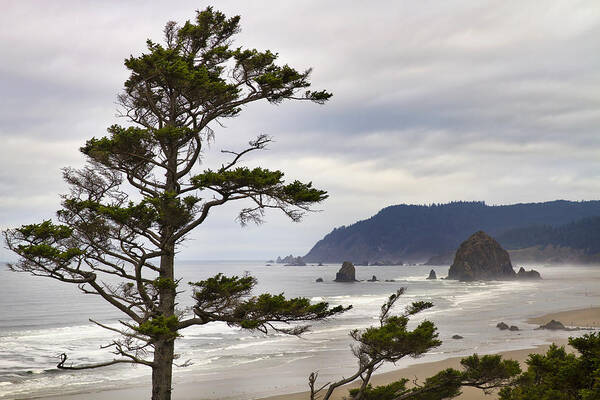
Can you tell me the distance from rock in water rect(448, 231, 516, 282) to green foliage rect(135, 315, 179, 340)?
447 feet

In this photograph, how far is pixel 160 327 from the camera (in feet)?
29.7

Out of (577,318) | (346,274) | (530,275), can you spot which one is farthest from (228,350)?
(530,275)

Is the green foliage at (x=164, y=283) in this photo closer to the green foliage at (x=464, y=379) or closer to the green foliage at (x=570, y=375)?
the green foliage at (x=464, y=379)

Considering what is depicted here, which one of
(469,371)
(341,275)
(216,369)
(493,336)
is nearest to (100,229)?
(469,371)

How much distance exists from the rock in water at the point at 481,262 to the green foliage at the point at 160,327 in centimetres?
13615

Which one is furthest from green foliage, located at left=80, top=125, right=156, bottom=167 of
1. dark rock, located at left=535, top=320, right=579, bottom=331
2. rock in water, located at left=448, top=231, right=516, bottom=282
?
rock in water, located at left=448, top=231, right=516, bottom=282

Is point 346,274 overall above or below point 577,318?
above

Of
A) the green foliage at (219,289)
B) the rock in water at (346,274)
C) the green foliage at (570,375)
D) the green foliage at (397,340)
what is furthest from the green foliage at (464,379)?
the rock in water at (346,274)

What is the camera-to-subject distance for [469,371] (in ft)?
38.0

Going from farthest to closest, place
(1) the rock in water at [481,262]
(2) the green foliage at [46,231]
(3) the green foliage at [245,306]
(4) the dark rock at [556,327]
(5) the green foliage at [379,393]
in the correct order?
(1) the rock in water at [481,262] < (4) the dark rock at [556,327] < (5) the green foliage at [379,393] < (3) the green foliage at [245,306] < (2) the green foliage at [46,231]

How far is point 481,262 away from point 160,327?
142367 millimetres

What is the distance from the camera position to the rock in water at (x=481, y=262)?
138 metres

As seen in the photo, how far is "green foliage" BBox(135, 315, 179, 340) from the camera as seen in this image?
29.4 feet

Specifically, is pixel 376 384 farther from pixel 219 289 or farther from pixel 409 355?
pixel 219 289
